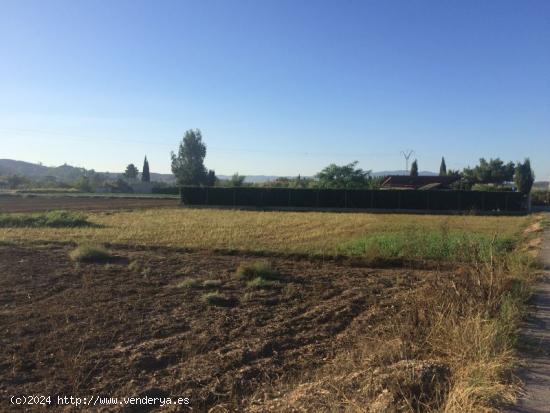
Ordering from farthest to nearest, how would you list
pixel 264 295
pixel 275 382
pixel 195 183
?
pixel 195 183
pixel 264 295
pixel 275 382

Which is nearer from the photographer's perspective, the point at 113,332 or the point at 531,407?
the point at 531,407

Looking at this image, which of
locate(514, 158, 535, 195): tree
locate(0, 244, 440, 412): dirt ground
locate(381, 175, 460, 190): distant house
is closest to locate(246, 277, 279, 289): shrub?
locate(0, 244, 440, 412): dirt ground

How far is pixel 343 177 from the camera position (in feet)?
263

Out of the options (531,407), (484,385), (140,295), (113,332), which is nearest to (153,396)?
(113,332)

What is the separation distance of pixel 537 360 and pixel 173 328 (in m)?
5.61

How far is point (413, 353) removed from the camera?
646 centimetres

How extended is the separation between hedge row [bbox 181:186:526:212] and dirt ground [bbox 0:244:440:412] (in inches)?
1438

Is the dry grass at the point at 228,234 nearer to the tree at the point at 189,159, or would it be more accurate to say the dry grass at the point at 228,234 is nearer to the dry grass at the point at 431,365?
the dry grass at the point at 431,365

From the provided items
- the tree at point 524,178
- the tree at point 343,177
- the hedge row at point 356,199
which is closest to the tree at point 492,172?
the tree at point 524,178

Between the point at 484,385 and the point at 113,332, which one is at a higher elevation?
the point at 484,385

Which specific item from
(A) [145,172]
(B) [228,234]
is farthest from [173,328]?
(A) [145,172]

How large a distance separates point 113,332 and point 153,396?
9.56 feet

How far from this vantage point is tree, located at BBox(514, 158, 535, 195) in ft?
290

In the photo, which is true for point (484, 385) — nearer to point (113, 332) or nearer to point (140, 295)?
point (113, 332)
